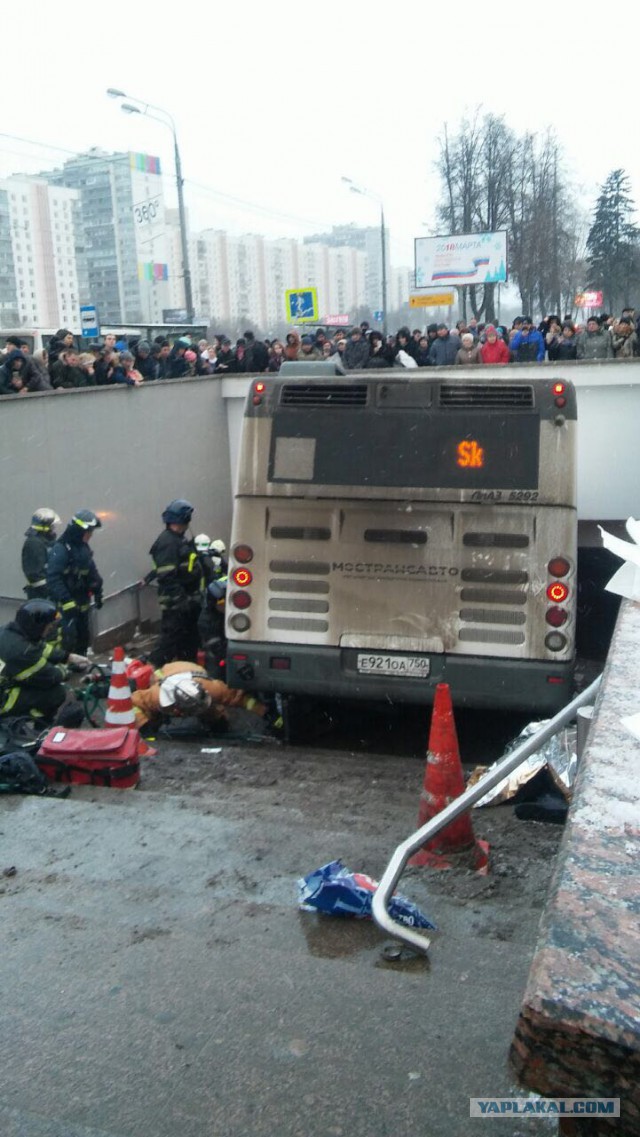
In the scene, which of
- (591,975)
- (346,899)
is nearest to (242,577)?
(346,899)

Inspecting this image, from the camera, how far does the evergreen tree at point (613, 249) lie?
160 ft

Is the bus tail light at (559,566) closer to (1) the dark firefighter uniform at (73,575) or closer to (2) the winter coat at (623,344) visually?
(1) the dark firefighter uniform at (73,575)

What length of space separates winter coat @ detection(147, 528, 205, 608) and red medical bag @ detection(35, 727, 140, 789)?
4.01 metres

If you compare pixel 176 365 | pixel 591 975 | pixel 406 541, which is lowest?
pixel 406 541

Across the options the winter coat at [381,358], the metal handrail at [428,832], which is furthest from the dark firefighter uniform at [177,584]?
the winter coat at [381,358]

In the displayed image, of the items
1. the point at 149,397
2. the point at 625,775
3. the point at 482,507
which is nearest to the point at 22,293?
the point at 149,397

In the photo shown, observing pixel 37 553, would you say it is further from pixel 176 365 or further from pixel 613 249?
pixel 613 249

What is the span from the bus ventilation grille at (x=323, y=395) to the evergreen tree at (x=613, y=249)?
4456cm

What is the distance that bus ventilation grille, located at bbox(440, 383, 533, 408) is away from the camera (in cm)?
742

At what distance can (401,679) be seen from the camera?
24.6 feet

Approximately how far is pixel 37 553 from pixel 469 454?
521 centimetres

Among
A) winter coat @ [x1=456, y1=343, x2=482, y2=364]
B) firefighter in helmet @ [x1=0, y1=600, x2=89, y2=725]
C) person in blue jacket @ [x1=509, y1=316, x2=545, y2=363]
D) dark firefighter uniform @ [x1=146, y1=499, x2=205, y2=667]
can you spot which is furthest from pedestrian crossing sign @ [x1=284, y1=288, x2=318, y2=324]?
firefighter in helmet @ [x1=0, y1=600, x2=89, y2=725]

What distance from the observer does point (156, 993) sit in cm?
323

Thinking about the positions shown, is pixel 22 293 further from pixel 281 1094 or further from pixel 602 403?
pixel 281 1094
